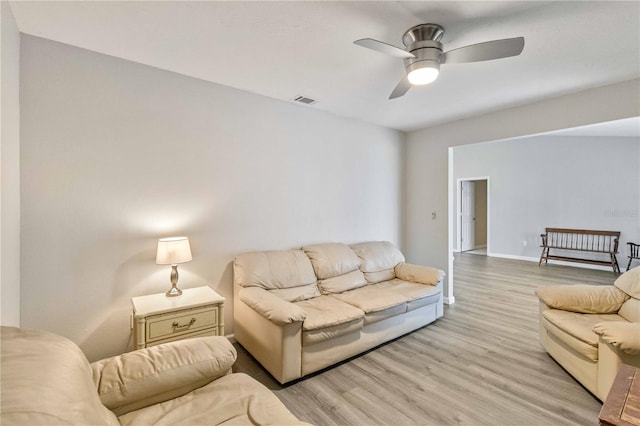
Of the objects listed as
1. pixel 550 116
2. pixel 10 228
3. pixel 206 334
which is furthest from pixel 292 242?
pixel 550 116

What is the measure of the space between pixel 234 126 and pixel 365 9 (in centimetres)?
172

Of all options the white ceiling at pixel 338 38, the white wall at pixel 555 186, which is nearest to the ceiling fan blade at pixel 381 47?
the white ceiling at pixel 338 38

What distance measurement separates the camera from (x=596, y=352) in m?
2.11

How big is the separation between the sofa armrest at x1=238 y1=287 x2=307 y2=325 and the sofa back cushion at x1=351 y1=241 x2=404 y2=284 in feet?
4.79

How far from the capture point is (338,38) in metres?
2.07

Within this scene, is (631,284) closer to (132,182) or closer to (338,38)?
(338,38)

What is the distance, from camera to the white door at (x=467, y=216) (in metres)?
8.65

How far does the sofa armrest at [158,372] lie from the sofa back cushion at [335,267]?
68.4 inches

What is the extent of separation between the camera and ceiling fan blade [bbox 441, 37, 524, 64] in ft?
5.51

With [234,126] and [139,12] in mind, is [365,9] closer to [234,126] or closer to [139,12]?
[139,12]

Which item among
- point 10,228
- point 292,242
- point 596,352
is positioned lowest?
point 596,352

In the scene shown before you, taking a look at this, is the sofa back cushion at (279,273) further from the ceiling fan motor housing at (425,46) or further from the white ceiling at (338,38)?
the ceiling fan motor housing at (425,46)

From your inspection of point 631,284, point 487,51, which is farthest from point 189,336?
point 631,284

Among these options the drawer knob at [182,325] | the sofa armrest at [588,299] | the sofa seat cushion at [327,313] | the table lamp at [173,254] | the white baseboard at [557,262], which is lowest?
the white baseboard at [557,262]
